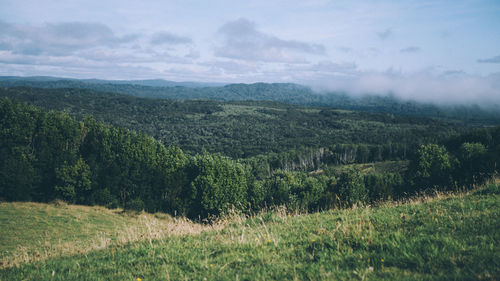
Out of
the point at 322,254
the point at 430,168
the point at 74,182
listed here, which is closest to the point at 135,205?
the point at 74,182

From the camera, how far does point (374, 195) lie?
147ft

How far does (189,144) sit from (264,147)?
43421 millimetres

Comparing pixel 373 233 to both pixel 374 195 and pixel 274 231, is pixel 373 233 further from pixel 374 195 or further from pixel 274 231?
pixel 374 195

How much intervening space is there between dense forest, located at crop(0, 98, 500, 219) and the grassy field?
26.0 m

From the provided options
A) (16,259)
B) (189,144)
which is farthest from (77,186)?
(189,144)

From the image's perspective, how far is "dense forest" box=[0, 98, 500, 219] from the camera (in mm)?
34094

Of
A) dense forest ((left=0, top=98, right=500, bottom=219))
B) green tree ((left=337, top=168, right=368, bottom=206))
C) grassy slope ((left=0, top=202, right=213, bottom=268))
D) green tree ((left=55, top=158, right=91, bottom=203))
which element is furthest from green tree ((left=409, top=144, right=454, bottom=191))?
green tree ((left=55, top=158, right=91, bottom=203))

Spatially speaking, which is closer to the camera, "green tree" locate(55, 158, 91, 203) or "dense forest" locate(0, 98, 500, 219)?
"green tree" locate(55, 158, 91, 203)

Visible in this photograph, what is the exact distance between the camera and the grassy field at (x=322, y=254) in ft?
14.8

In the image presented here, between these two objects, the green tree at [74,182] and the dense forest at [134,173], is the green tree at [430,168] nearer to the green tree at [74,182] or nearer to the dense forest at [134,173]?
the dense forest at [134,173]

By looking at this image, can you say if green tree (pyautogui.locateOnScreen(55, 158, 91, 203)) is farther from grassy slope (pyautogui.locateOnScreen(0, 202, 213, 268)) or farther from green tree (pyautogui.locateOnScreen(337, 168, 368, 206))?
green tree (pyautogui.locateOnScreen(337, 168, 368, 206))

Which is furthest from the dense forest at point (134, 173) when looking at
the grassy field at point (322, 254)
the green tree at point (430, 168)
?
the grassy field at point (322, 254)

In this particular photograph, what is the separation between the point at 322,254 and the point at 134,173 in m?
39.1

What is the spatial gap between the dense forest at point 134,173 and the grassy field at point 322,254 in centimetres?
2604
